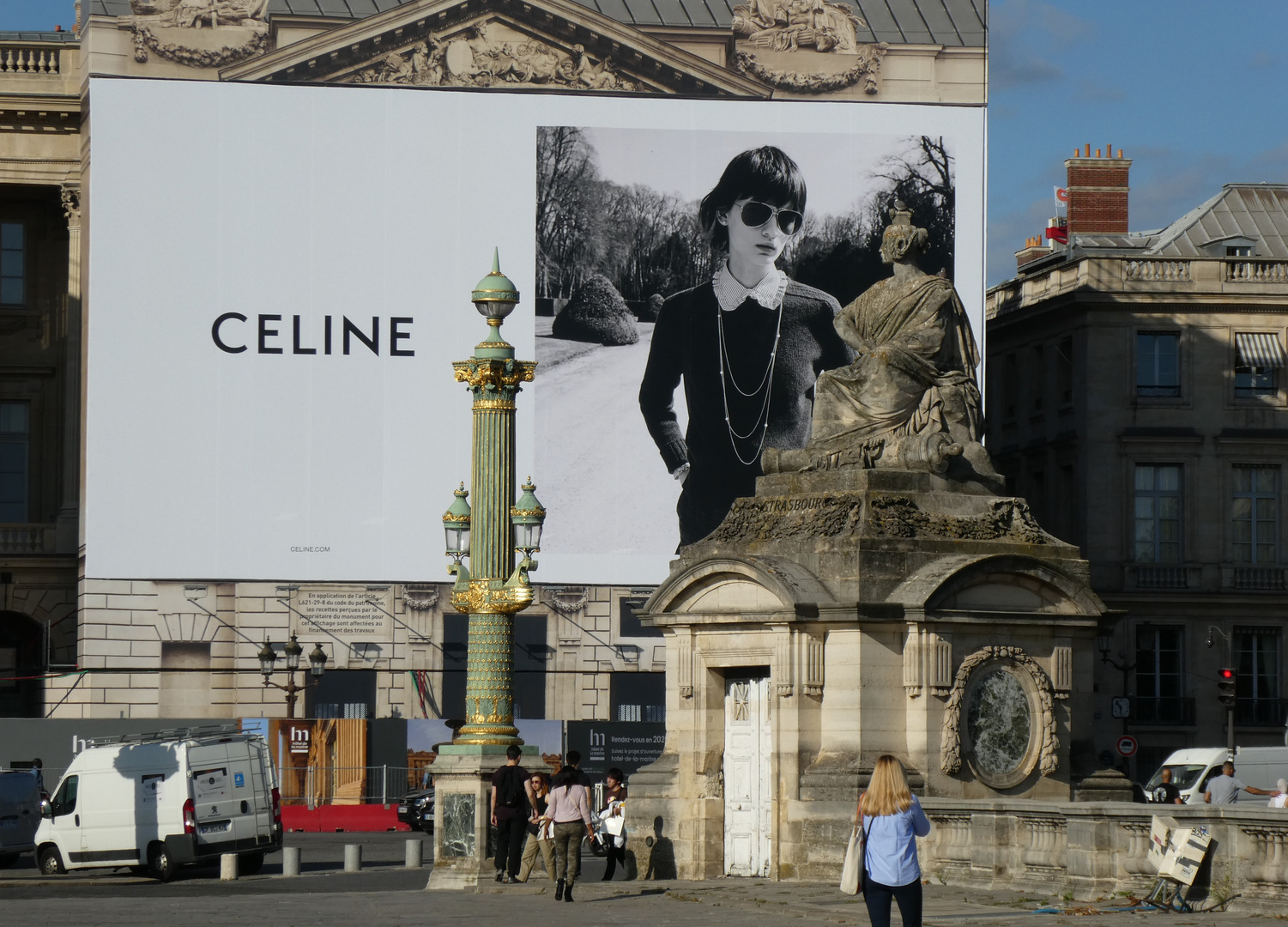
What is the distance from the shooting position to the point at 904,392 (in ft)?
70.8

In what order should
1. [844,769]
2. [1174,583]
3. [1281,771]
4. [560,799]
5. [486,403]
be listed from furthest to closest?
[1174,583], [1281,771], [486,403], [560,799], [844,769]

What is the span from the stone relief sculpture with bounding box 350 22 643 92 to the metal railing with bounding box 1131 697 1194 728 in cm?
1872

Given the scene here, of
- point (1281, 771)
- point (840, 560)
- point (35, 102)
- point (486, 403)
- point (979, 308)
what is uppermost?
point (35, 102)

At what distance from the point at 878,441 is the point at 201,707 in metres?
35.9

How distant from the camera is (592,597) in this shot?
2192 inches

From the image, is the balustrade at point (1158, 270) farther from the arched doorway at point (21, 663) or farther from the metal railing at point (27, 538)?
the arched doorway at point (21, 663)

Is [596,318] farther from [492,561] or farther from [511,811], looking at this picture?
[511,811]

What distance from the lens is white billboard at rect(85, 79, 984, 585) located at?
2149 inches

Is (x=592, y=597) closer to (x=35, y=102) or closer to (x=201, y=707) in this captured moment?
(x=201, y=707)

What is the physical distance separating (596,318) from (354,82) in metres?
7.62

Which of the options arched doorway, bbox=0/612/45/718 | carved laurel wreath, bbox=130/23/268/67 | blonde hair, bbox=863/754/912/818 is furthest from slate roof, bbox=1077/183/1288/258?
blonde hair, bbox=863/754/912/818

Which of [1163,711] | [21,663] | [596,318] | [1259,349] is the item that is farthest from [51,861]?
[1259,349]

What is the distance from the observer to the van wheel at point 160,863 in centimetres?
3072

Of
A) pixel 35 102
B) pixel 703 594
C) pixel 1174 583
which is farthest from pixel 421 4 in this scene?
pixel 703 594
